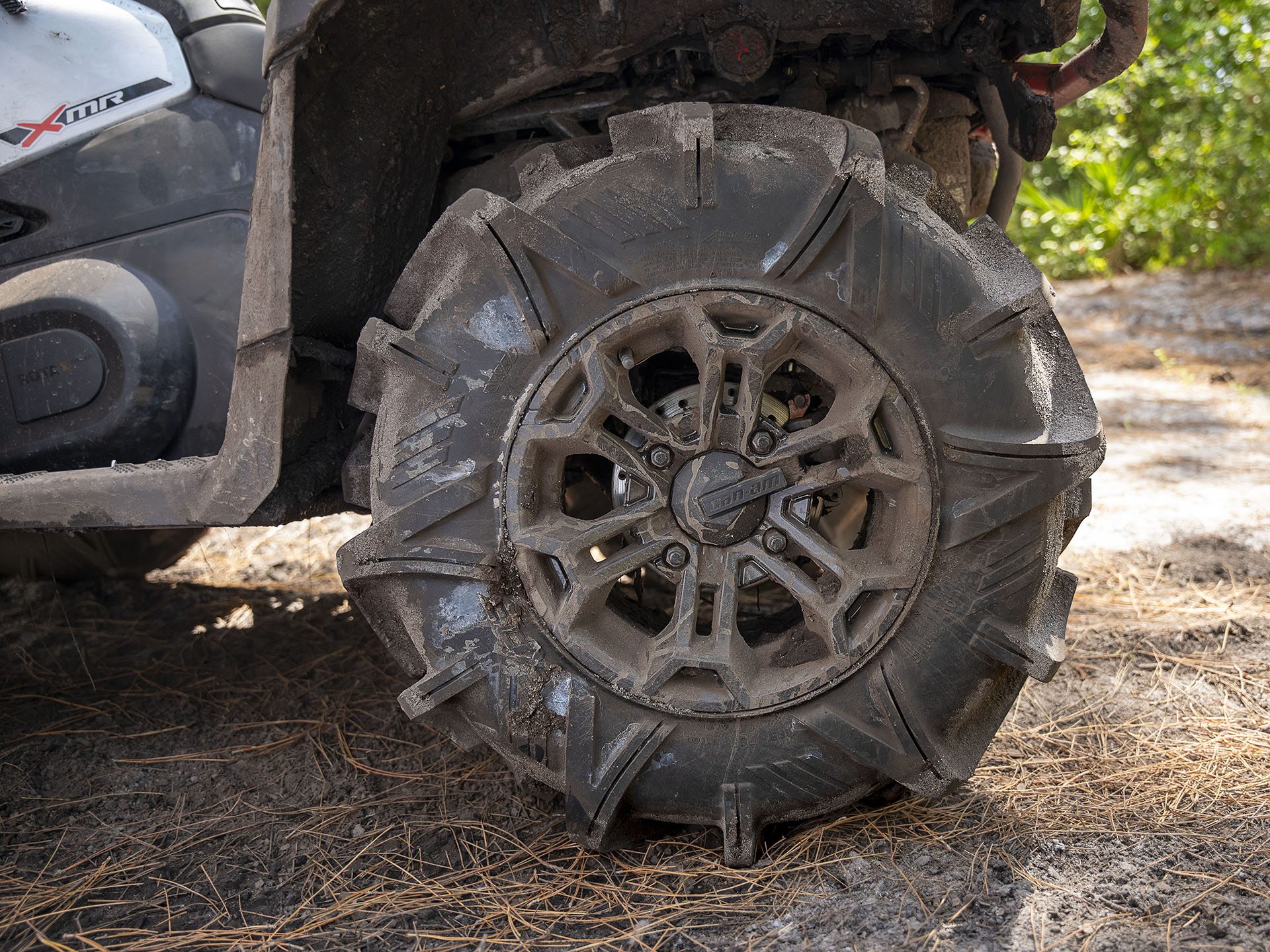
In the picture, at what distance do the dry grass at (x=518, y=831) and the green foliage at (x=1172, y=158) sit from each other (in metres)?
5.83

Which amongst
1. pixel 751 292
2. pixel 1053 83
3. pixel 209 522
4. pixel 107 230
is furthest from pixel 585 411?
pixel 1053 83

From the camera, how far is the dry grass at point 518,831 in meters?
1.52

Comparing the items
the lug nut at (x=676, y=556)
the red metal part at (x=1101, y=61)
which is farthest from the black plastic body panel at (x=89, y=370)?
the red metal part at (x=1101, y=61)

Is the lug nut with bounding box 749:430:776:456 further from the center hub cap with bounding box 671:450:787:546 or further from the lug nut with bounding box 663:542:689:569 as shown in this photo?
the lug nut with bounding box 663:542:689:569

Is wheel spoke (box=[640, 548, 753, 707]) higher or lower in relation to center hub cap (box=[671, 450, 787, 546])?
lower

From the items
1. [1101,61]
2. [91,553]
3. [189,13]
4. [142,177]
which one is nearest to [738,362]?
[1101,61]

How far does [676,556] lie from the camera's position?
1.66m

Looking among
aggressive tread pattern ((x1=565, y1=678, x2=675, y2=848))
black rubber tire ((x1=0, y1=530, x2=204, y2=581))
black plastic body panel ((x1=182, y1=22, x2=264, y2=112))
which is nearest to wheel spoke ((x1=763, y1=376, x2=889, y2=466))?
aggressive tread pattern ((x1=565, y1=678, x2=675, y2=848))

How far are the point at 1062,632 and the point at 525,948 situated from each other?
3.40 feet

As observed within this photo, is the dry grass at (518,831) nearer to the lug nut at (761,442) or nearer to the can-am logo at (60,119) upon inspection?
the lug nut at (761,442)

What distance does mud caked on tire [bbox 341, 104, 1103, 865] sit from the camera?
5.15 ft

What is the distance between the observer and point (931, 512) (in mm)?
1570

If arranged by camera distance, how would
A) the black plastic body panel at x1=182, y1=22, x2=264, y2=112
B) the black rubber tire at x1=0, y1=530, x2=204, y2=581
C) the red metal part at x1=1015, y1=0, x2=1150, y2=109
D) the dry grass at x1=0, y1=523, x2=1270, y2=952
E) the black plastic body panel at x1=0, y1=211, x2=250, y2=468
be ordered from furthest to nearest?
the black rubber tire at x1=0, y1=530, x2=204, y2=581, the black plastic body panel at x1=182, y1=22, x2=264, y2=112, the black plastic body panel at x1=0, y1=211, x2=250, y2=468, the red metal part at x1=1015, y1=0, x2=1150, y2=109, the dry grass at x1=0, y1=523, x2=1270, y2=952

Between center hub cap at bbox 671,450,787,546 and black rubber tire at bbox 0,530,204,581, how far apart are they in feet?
7.07
